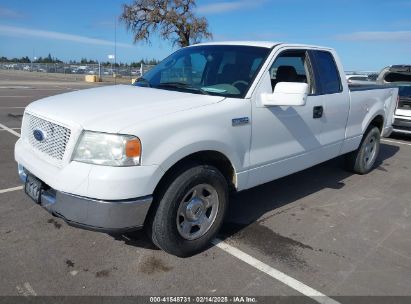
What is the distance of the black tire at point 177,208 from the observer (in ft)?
→ 10.9

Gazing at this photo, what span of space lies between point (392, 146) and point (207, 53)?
6.19 m

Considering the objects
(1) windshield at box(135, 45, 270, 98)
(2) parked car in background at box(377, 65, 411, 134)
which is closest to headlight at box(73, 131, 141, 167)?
(1) windshield at box(135, 45, 270, 98)

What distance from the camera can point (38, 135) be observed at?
349 cm

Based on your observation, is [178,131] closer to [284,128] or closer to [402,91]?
[284,128]

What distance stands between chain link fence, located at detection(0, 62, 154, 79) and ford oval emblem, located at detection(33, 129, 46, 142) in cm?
2639

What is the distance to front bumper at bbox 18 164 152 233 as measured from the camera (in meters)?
3.02

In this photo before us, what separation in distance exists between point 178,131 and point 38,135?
49.5 inches

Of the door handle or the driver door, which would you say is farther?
the door handle

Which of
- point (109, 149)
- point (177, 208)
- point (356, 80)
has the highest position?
point (356, 80)

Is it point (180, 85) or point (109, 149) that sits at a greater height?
point (180, 85)

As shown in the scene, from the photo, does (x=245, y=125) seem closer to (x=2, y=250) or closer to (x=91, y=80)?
(x=2, y=250)

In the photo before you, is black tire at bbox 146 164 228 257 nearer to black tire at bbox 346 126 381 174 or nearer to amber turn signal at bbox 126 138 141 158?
amber turn signal at bbox 126 138 141 158

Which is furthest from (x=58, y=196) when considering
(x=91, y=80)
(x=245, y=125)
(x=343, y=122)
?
(x=91, y=80)

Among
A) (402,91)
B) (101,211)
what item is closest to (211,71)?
(101,211)
